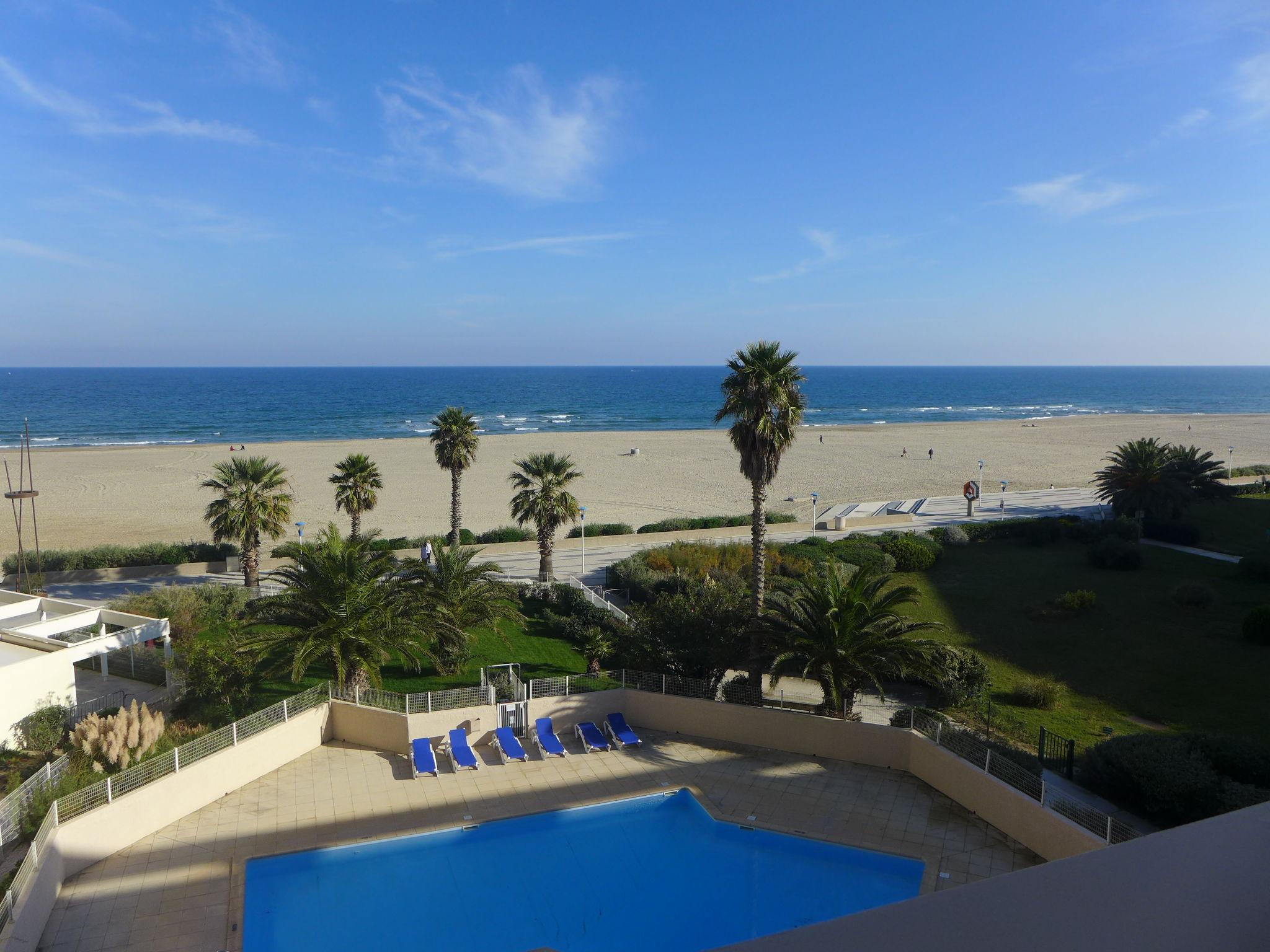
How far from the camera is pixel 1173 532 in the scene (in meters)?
33.7

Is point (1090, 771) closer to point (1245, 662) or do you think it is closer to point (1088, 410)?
point (1245, 662)

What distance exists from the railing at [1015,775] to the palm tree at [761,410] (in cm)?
464

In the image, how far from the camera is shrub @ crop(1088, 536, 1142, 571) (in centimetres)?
2967

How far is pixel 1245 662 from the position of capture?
20.3 meters

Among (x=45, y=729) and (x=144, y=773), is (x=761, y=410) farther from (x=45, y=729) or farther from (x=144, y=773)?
(x=45, y=729)

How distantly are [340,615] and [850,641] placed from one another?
10518 mm

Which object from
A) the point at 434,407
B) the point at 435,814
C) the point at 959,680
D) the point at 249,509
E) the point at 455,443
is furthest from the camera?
the point at 434,407

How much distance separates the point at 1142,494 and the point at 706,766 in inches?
Result: 1027

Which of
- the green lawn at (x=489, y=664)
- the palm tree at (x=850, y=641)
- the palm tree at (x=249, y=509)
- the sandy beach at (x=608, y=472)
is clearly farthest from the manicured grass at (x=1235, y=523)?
the palm tree at (x=249, y=509)

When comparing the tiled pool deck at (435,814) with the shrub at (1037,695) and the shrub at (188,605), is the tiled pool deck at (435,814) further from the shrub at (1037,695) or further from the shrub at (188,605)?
the shrub at (188,605)

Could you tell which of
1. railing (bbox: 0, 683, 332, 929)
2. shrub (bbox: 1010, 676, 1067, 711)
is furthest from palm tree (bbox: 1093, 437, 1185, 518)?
railing (bbox: 0, 683, 332, 929)

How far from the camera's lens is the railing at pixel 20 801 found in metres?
11.9

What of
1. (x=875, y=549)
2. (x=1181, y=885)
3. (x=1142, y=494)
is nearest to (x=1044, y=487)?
(x=1142, y=494)

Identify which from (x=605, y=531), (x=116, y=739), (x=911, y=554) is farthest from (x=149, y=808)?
(x=911, y=554)
